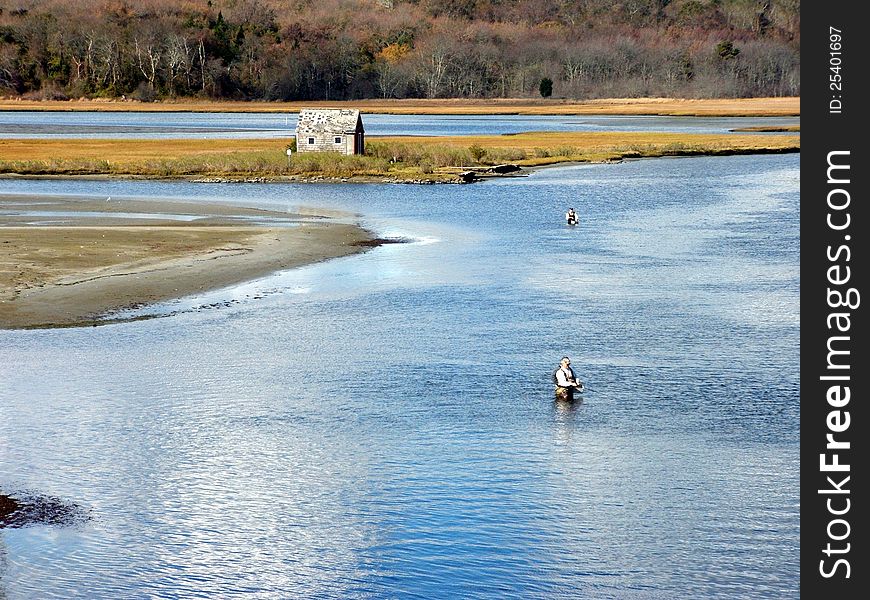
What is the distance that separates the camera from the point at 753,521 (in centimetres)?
2303

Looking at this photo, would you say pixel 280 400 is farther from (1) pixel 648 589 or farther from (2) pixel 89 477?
(1) pixel 648 589

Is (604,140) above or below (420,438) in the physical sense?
above

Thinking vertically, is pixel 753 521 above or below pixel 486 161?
below

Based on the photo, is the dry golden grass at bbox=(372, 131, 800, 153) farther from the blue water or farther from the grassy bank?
the blue water

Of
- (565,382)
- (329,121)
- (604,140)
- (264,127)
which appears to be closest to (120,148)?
(329,121)

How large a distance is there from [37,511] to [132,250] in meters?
31.4

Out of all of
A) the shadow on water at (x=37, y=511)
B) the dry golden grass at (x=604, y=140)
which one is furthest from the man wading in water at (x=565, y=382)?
the dry golden grass at (x=604, y=140)

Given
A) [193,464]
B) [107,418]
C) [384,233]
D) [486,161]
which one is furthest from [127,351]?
[486,161]

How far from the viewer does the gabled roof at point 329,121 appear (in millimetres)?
105812

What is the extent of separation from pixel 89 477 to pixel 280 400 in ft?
22.0

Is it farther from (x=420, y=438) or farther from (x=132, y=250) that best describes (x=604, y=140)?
(x=420, y=438)

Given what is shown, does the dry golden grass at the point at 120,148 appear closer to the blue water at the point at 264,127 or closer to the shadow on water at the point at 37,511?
the blue water at the point at 264,127

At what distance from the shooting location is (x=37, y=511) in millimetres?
23500

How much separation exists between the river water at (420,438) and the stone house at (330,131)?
55933 millimetres
